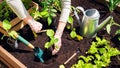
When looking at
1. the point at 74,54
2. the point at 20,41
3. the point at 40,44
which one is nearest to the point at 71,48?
the point at 74,54

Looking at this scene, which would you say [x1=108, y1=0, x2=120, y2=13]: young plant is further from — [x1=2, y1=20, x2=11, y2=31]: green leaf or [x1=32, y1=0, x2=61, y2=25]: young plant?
→ [x1=2, y1=20, x2=11, y2=31]: green leaf

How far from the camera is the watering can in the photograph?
7.17 feet

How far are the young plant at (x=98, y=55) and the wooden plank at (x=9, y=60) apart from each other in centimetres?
43

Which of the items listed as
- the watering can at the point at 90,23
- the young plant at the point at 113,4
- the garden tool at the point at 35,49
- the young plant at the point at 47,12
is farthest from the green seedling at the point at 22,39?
the young plant at the point at 113,4

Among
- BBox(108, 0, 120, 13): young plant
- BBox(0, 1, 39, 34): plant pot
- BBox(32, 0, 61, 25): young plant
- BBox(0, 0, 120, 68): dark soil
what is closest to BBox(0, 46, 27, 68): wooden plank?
BBox(0, 0, 120, 68): dark soil

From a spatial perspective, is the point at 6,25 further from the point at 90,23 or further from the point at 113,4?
the point at 113,4

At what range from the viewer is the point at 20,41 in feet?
7.55

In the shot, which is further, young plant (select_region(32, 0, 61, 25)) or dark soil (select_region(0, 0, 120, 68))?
young plant (select_region(32, 0, 61, 25))

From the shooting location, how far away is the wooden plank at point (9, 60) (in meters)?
2.09

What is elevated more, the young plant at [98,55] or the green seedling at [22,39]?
the green seedling at [22,39]

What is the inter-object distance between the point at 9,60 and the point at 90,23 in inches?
28.6

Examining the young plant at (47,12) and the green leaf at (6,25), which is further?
the young plant at (47,12)

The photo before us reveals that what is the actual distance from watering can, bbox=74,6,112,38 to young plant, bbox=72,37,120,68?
0.09 metres

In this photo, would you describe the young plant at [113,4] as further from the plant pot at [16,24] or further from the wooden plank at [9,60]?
the wooden plank at [9,60]
